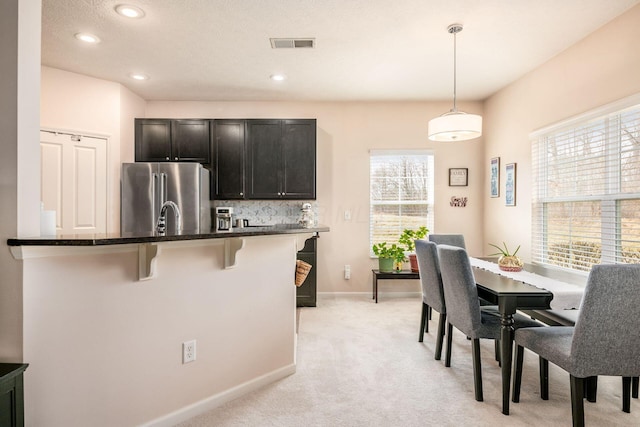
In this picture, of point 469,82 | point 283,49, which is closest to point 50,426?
point 283,49

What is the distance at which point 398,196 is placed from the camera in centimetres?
504

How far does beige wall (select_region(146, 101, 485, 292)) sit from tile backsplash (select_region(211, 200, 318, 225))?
0.37 meters

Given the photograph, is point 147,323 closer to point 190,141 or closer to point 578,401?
point 578,401

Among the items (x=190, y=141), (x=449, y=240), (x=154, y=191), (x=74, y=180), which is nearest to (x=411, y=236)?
(x=449, y=240)

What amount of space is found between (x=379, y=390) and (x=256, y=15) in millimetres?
2922

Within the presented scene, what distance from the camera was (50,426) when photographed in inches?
62.0

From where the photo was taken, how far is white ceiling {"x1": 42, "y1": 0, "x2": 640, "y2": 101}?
2.67 m

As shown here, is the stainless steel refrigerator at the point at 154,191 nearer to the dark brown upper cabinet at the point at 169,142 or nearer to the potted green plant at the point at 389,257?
the dark brown upper cabinet at the point at 169,142

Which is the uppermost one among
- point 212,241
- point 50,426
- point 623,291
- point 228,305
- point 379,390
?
point 212,241

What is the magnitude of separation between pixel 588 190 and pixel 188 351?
350 cm

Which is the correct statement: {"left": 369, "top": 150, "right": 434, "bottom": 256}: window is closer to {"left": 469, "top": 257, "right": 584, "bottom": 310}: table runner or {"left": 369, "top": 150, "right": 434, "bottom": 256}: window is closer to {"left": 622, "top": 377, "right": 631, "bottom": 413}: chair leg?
{"left": 469, "top": 257, "right": 584, "bottom": 310}: table runner

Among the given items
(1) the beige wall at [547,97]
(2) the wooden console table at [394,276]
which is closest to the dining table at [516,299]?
(1) the beige wall at [547,97]

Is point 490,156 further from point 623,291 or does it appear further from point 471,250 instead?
point 623,291

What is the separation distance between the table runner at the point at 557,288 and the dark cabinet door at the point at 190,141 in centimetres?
371
